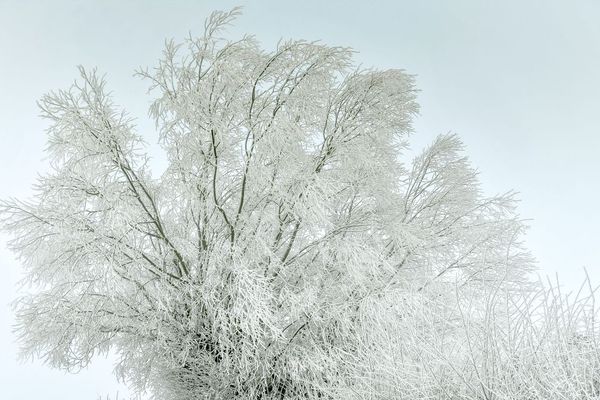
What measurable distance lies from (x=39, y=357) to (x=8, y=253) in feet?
4.55

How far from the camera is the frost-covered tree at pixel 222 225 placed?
19.5 ft

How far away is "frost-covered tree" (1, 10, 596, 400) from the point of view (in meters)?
5.93

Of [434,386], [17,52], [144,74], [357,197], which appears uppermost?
[17,52]

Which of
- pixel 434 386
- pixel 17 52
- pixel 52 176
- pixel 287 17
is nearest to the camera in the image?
pixel 434 386

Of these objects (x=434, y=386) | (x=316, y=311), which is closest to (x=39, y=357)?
(x=316, y=311)

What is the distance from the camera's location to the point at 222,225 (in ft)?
22.2

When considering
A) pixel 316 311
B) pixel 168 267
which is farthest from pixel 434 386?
pixel 168 267

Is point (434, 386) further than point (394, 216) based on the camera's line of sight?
No

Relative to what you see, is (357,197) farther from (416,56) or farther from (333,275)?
(416,56)

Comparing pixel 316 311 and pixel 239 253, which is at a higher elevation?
pixel 239 253

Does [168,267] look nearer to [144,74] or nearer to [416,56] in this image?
[144,74]

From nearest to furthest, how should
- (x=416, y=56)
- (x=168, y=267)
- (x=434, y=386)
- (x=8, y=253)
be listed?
(x=434, y=386), (x=168, y=267), (x=8, y=253), (x=416, y=56)

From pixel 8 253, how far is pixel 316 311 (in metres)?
4.15

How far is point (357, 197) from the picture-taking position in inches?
304
